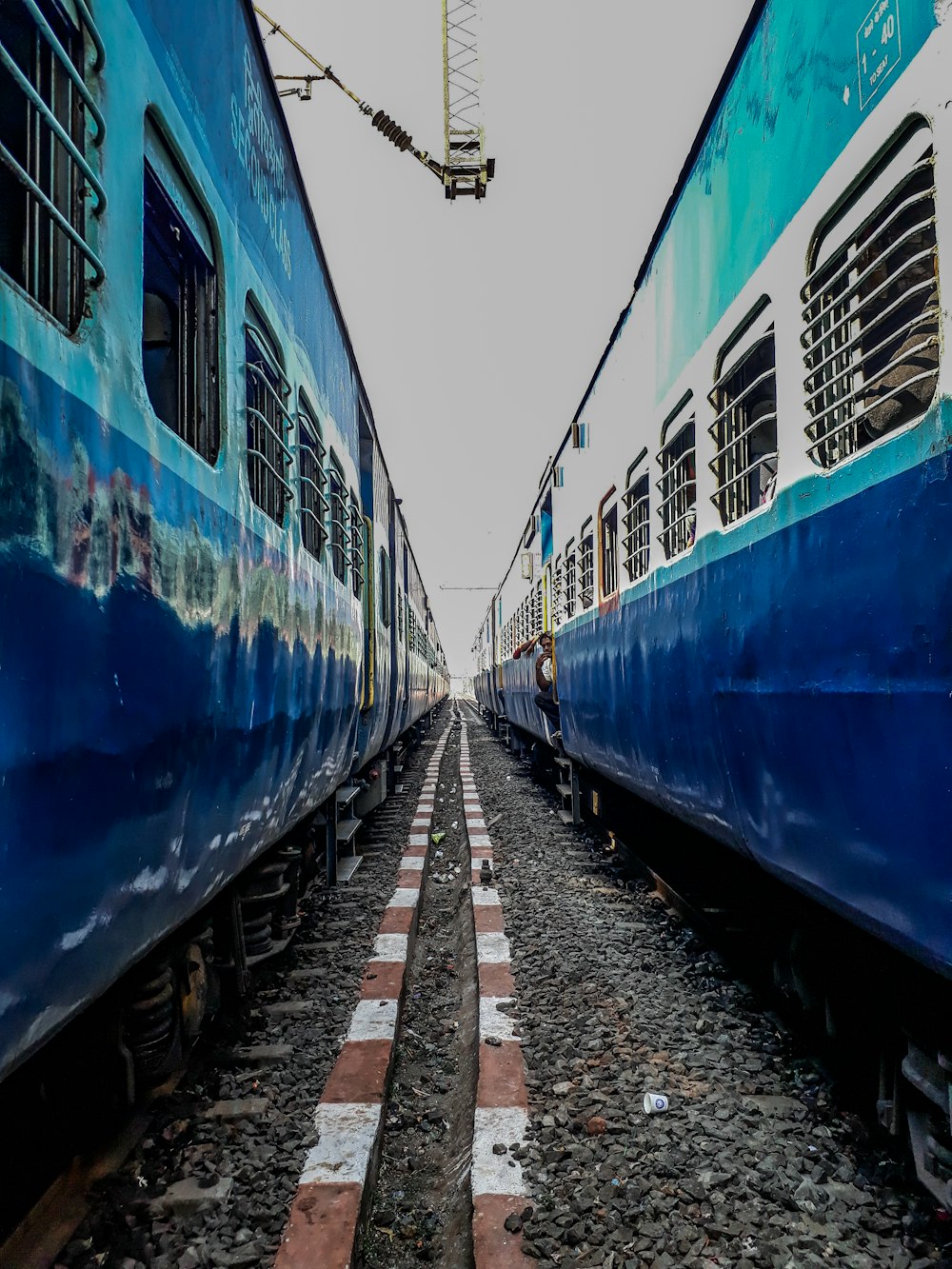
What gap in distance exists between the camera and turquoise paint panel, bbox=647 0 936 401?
6.17 ft

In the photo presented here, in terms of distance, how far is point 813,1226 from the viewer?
6.98 ft

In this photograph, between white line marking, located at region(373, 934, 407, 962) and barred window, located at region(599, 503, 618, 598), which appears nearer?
white line marking, located at region(373, 934, 407, 962)

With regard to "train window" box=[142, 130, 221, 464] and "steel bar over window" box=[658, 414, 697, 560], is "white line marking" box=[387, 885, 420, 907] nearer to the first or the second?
"steel bar over window" box=[658, 414, 697, 560]

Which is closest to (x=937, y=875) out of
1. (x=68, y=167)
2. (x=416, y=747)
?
(x=68, y=167)

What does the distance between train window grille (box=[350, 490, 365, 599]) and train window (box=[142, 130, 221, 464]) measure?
3323 millimetres

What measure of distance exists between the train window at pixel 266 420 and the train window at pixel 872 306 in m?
1.86

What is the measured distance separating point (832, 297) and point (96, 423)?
1.87 metres

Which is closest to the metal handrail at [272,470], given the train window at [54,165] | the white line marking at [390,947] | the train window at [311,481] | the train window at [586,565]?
the train window at [311,481]

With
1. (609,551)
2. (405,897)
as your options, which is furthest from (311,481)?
(405,897)

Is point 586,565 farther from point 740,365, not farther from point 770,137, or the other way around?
point 770,137

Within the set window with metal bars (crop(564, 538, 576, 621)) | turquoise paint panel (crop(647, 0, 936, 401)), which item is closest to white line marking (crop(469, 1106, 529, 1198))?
turquoise paint panel (crop(647, 0, 936, 401))

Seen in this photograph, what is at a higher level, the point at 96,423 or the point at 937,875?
the point at 96,423

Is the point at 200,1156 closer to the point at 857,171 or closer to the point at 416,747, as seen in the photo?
the point at 857,171

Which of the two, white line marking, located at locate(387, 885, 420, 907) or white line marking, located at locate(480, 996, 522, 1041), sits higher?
white line marking, located at locate(480, 996, 522, 1041)
